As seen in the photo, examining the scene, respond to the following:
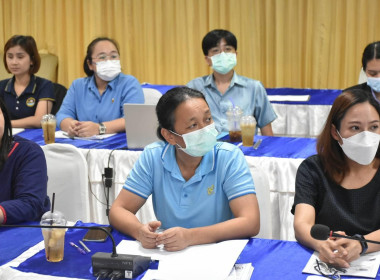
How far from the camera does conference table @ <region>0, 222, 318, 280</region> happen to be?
1.81 metres

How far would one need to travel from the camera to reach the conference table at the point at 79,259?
5.93 ft

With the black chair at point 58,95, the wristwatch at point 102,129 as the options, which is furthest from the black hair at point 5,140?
the black chair at point 58,95

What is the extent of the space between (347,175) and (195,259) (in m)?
0.68

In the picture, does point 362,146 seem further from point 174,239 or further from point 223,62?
point 223,62

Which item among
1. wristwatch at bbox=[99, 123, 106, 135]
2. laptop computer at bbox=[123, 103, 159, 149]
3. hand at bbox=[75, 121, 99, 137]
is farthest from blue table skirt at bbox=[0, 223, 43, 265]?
wristwatch at bbox=[99, 123, 106, 135]

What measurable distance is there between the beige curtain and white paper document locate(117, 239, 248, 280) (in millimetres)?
3813

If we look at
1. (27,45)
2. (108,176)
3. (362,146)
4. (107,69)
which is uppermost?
(27,45)

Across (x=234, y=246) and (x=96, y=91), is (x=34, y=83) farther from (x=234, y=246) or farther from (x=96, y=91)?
(x=234, y=246)

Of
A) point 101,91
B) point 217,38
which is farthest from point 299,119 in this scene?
point 101,91

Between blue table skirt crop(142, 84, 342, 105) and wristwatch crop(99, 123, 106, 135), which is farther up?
blue table skirt crop(142, 84, 342, 105)

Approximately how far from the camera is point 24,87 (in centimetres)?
455

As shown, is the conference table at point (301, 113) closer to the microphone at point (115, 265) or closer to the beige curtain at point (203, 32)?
the beige curtain at point (203, 32)

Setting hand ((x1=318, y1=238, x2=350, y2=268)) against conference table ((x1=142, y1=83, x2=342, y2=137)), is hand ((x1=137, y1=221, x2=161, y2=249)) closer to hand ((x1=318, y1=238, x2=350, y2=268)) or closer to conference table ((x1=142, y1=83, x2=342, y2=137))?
hand ((x1=318, y1=238, x2=350, y2=268))

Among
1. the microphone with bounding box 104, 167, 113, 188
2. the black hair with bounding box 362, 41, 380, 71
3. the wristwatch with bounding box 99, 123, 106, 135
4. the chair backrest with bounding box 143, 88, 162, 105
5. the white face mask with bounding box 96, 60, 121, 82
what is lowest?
the microphone with bounding box 104, 167, 113, 188
